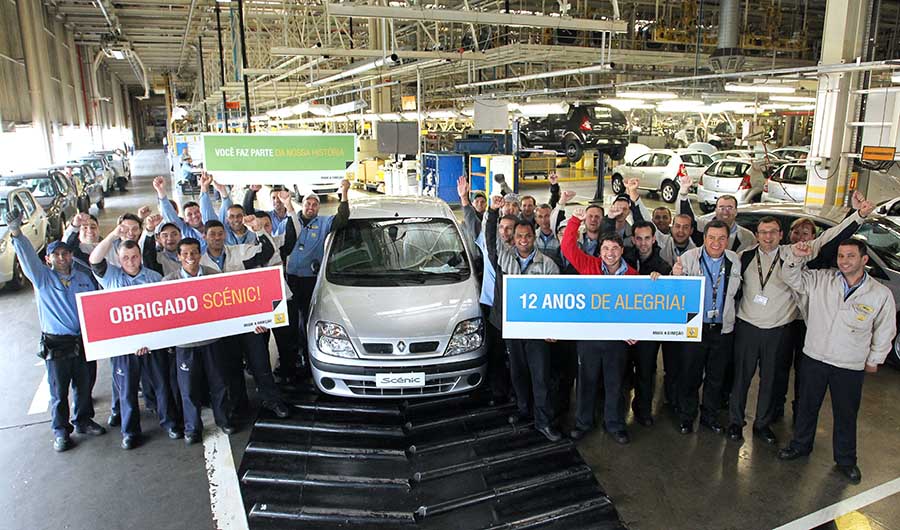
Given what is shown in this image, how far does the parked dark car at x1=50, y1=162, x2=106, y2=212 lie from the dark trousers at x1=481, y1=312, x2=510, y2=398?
13781 millimetres

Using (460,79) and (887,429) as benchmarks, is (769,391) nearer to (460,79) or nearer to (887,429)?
(887,429)

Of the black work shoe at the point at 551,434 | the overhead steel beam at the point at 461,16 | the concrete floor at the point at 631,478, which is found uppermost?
the overhead steel beam at the point at 461,16

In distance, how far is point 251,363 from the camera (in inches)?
191

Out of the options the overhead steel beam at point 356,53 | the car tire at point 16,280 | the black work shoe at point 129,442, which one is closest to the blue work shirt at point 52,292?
the black work shoe at point 129,442

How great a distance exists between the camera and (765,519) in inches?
148

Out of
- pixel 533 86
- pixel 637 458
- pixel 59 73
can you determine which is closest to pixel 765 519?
pixel 637 458

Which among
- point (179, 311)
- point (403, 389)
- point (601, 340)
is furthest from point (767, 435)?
point (179, 311)

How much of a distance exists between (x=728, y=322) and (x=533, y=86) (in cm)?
2059

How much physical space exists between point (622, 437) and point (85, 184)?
18.1m

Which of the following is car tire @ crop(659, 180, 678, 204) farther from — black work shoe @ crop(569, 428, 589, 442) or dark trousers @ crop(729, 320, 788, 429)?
black work shoe @ crop(569, 428, 589, 442)

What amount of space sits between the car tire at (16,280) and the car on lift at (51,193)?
2.11 metres

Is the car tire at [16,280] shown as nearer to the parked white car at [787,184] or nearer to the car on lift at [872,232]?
the car on lift at [872,232]

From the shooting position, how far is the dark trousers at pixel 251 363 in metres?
4.80

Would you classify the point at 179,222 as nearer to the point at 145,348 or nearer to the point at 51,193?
the point at 145,348
